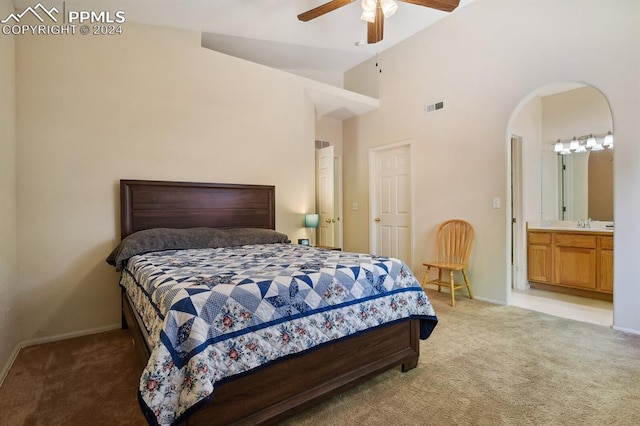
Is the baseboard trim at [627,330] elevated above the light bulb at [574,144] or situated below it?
below

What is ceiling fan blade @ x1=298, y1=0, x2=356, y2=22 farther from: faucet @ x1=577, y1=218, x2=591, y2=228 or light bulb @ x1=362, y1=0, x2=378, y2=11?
faucet @ x1=577, y1=218, x2=591, y2=228

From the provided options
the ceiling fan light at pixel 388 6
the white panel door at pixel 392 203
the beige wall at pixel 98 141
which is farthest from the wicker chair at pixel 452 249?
the beige wall at pixel 98 141

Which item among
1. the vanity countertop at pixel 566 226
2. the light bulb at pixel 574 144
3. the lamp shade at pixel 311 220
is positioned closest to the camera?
the vanity countertop at pixel 566 226

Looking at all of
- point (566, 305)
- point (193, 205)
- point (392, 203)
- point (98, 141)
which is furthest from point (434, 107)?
point (98, 141)

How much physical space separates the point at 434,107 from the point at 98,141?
384cm

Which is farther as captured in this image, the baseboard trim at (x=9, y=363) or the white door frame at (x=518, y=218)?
the white door frame at (x=518, y=218)

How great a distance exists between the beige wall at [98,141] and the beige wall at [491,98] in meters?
2.33

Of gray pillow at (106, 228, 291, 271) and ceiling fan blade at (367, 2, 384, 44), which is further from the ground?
ceiling fan blade at (367, 2, 384, 44)

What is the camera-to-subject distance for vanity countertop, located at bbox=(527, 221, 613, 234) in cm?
378

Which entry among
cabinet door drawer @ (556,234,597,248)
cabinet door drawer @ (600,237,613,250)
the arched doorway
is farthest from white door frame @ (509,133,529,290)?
cabinet door drawer @ (600,237,613,250)

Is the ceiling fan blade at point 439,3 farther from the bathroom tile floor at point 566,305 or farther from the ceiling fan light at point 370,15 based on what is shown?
the bathroom tile floor at point 566,305

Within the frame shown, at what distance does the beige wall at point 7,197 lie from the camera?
2.25 metres

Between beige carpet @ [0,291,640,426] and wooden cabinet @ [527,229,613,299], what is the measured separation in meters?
1.14

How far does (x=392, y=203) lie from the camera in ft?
15.8
